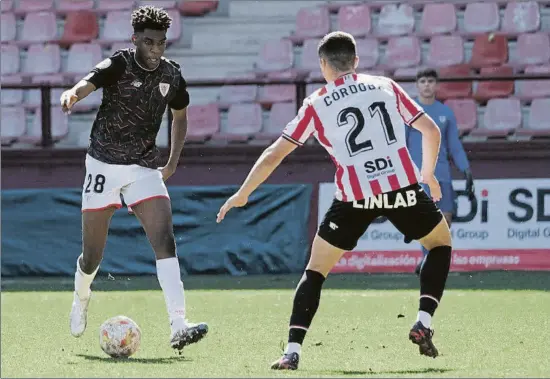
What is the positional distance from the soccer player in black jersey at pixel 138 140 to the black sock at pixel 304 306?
0.93 meters

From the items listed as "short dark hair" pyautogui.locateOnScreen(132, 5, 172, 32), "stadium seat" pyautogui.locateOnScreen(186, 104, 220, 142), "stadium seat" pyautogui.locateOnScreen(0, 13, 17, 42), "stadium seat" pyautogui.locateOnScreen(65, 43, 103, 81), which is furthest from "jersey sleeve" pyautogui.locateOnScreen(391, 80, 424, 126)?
"stadium seat" pyautogui.locateOnScreen(0, 13, 17, 42)

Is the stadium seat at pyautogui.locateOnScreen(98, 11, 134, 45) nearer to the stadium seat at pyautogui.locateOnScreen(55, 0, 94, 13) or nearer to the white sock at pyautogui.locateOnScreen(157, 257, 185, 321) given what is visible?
the stadium seat at pyautogui.locateOnScreen(55, 0, 94, 13)

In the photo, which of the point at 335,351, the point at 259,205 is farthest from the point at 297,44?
the point at 335,351

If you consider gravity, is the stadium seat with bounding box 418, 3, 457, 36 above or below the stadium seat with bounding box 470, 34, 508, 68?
above

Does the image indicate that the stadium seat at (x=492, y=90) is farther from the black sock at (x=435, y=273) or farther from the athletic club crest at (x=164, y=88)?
the black sock at (x=435, y=273)

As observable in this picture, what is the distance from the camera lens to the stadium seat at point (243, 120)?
16500 mm

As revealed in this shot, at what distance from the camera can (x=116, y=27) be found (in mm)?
18594

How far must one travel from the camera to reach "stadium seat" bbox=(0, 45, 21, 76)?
18617 millimetres

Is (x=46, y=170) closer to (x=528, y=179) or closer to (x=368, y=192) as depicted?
(x=528, y=179)

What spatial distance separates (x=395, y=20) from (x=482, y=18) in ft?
4.01

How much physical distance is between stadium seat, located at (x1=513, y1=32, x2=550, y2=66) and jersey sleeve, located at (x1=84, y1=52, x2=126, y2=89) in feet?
33.6

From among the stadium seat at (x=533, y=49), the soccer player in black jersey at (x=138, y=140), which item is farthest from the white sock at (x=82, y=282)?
the stadium seat at (x=533, y=49)

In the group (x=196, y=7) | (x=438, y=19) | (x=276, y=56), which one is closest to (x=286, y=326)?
(x=276, y=56)

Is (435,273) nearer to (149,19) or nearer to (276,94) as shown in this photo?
(149,19)
